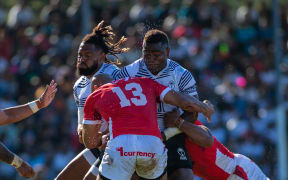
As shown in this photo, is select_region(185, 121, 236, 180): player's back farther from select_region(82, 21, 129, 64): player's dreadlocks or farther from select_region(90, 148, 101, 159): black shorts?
select_region(82, 21, 129, 64): player's dreadlocks

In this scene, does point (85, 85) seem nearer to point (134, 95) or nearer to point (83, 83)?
point (83, 83)

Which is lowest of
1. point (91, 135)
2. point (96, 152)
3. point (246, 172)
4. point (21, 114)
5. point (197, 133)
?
point (246, 172)

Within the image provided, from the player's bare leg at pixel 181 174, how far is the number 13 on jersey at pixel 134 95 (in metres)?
1.12

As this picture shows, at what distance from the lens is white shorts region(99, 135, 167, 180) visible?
6.54 m

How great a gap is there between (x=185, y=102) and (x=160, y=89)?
26 centimetres

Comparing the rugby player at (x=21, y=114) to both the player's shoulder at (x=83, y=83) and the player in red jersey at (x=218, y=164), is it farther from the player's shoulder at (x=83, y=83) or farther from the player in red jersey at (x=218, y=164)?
the player in red jersey at (x=218, y=164)

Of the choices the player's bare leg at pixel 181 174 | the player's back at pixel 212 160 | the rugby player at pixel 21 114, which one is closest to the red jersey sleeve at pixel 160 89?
the player's bare leg at pixel 181 174

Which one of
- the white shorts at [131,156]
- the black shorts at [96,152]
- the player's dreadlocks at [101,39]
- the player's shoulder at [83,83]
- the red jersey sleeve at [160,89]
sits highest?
the player's dreadlocks at [101,39]

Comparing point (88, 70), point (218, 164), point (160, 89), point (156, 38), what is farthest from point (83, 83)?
point (218, 164)

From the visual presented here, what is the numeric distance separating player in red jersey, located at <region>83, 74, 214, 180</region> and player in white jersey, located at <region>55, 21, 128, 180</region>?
0.91 m

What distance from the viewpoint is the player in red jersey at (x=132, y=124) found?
21.5 ft

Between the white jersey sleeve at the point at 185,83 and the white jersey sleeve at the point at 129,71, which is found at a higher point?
the white jersey sleeve at the point at 129,71

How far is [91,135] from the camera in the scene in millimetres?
7016

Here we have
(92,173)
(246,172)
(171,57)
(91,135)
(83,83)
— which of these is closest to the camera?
(91,135)
